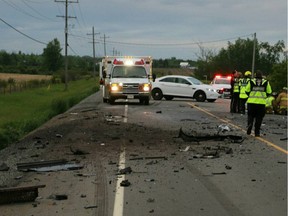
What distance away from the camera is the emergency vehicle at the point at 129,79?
26.0 m

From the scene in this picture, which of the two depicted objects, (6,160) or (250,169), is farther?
(6,160)

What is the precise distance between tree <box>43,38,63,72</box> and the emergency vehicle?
121094 millimetres

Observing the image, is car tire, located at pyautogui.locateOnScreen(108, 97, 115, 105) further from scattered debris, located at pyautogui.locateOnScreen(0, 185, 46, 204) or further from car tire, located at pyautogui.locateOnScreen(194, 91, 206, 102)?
scattered debris, located at pyautogui.locateOnScreen(0, 185, 46, 204)

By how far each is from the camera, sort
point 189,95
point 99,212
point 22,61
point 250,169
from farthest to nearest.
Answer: point 22,61 → point 189,95 → point 250,169 → point 99,212

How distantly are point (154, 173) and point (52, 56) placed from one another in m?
143

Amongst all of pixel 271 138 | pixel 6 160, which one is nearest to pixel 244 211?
pixel 6 160

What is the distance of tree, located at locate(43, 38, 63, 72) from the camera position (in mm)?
146375

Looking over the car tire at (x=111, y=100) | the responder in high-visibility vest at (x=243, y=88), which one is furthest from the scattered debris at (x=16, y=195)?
the car tire at (x=111, y=100)

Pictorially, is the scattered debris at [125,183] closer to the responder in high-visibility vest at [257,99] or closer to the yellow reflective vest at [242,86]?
the responder in high-visibility vest at [257,99]

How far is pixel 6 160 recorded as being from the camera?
10070 mm

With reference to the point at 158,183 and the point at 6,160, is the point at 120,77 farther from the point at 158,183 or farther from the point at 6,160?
the point at 158,183

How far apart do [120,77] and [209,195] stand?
20.3 m

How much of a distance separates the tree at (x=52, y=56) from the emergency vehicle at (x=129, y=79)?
397 feet

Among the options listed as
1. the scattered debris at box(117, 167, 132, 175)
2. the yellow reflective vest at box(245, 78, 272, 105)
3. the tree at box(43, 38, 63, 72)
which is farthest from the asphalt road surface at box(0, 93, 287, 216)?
the tree at box(43, 38, 63, 72)
